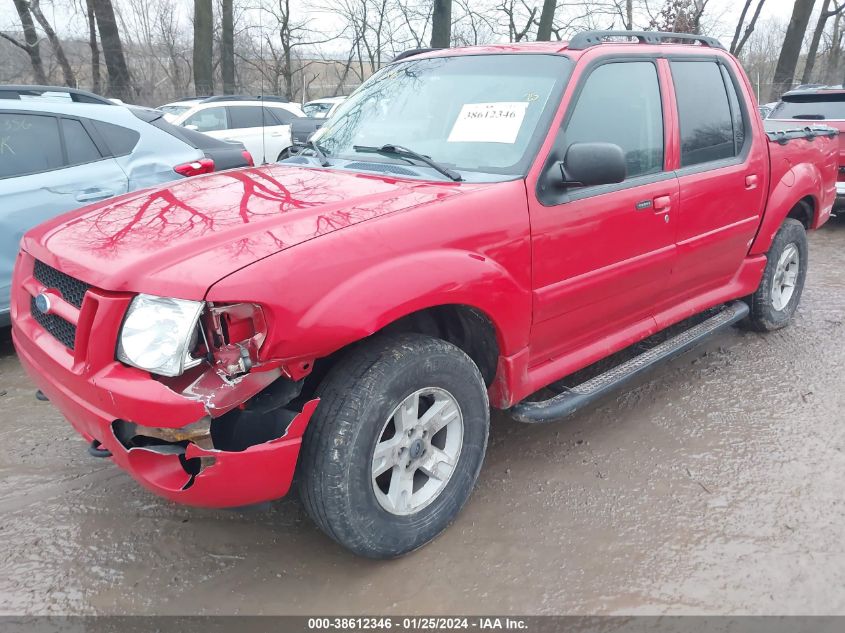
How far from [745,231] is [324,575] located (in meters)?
3.18

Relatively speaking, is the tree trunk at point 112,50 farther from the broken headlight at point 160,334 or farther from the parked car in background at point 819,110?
the broken headlight at point 160,334

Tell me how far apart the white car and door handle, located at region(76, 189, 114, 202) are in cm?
609

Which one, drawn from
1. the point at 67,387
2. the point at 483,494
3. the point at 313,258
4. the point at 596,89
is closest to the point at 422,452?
the point at 483,494

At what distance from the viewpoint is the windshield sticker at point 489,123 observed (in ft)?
9.54

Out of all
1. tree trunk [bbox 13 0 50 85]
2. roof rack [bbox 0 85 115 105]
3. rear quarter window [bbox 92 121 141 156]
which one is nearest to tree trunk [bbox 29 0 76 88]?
tree trunk [bbox 13 0 50 85]

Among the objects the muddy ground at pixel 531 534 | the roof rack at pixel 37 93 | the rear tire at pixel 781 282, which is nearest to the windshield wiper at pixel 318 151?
the muddy ground at pixel 531 534

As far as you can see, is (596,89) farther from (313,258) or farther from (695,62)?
(313,258)

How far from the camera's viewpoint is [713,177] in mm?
3623

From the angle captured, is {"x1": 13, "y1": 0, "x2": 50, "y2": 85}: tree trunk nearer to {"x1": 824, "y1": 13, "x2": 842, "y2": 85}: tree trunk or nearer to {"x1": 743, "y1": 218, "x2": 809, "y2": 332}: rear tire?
{"x1": 743, "y1": 218, "x2": 809, "y2": 332}: rear tire

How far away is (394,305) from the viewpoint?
2.24 meters

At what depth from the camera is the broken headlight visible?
6.53 feet

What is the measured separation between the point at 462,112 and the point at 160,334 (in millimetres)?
1773

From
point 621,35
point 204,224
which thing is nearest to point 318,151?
point 204,224

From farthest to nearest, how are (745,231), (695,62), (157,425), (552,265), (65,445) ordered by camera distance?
(745,231) → (695,62) → (65,445) → (552,265) → (157,425)
